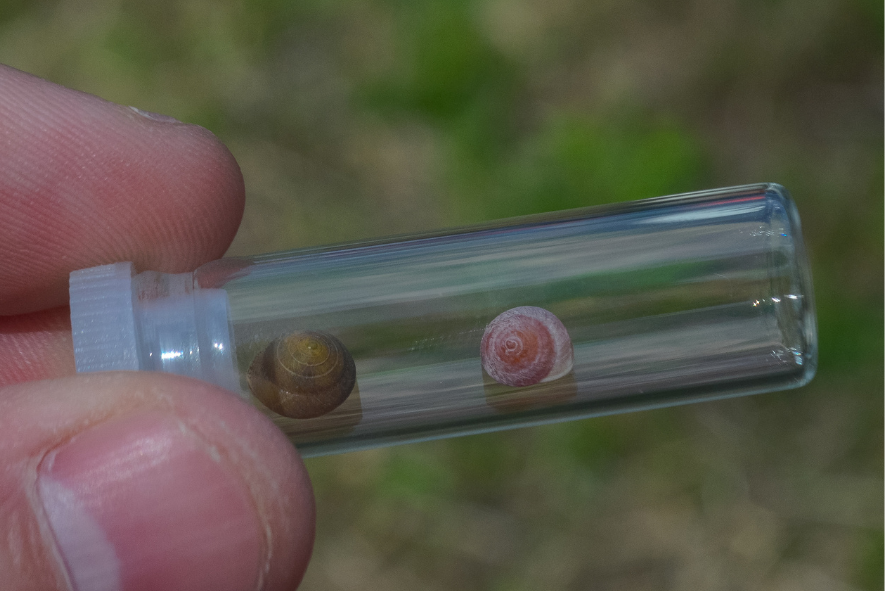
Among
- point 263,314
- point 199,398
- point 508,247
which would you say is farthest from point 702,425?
point 199,398

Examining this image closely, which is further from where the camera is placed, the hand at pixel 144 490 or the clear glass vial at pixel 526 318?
the clear glass vial at pixel 526 318

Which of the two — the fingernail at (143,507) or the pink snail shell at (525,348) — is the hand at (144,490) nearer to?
the fingernail at (143,507)

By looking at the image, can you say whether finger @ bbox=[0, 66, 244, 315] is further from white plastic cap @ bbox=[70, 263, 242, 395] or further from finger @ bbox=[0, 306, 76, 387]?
white plastic cap @ bbox=[70, 263, 242, 395]

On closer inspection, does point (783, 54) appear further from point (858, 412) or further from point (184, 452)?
point (184, 452)

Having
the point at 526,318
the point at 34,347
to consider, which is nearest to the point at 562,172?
A: the point at 526,318

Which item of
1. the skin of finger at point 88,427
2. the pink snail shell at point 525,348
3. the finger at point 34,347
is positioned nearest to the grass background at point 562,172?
the finger at point 34,347

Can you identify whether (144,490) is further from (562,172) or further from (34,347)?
(562,172)

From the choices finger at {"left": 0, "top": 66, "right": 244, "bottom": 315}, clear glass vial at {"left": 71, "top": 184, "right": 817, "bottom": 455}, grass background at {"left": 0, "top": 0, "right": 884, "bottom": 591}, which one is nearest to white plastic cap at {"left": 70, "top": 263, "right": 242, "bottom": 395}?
clear glass vial at {"left": 71, "top": 184, "right": 817, "bottom": 455}

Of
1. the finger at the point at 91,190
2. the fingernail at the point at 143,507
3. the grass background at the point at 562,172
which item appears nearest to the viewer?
the fingernail at the point at 143,507
